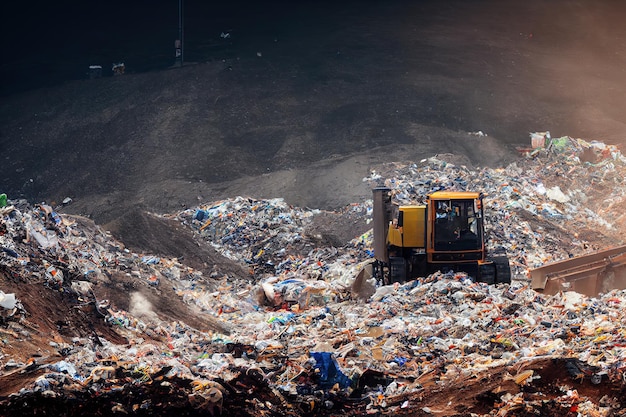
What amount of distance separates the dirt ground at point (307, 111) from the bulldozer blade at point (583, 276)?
563cm

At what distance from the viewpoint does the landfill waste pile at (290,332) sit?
22.9 ft

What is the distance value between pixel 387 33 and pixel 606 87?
28.0 feet

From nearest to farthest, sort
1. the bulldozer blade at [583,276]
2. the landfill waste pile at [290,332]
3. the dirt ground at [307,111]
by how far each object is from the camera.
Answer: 1. the landfill waste pile at [290,332]
2. the bulldozer blade at [583,276]
3. the dirt ground at [307,111]

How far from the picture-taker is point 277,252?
1622cm

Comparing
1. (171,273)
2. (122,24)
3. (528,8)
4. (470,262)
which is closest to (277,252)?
(171,273)

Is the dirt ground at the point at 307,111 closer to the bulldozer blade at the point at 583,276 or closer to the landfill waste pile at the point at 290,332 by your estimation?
the landfill waste pile at the point at 290,332

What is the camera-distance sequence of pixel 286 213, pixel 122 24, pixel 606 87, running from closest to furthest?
1. pixel 286 213
2. pixel 606 87
3. pixel 122 24

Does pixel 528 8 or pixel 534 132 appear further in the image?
pixel 528 8

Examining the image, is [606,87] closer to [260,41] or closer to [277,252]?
[260,41]

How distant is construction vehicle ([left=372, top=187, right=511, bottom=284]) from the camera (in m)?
11.9

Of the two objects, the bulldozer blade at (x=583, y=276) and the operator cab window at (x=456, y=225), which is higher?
the operator cab window at (x=456, y=225)

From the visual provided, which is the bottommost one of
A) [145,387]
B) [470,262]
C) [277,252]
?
[277,252]

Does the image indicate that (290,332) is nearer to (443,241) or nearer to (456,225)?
(443,241)

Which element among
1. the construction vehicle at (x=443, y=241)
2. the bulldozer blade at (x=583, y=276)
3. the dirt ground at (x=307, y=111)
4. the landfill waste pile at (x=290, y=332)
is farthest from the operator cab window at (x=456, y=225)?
the dirt ground at (x=307, y=111)
